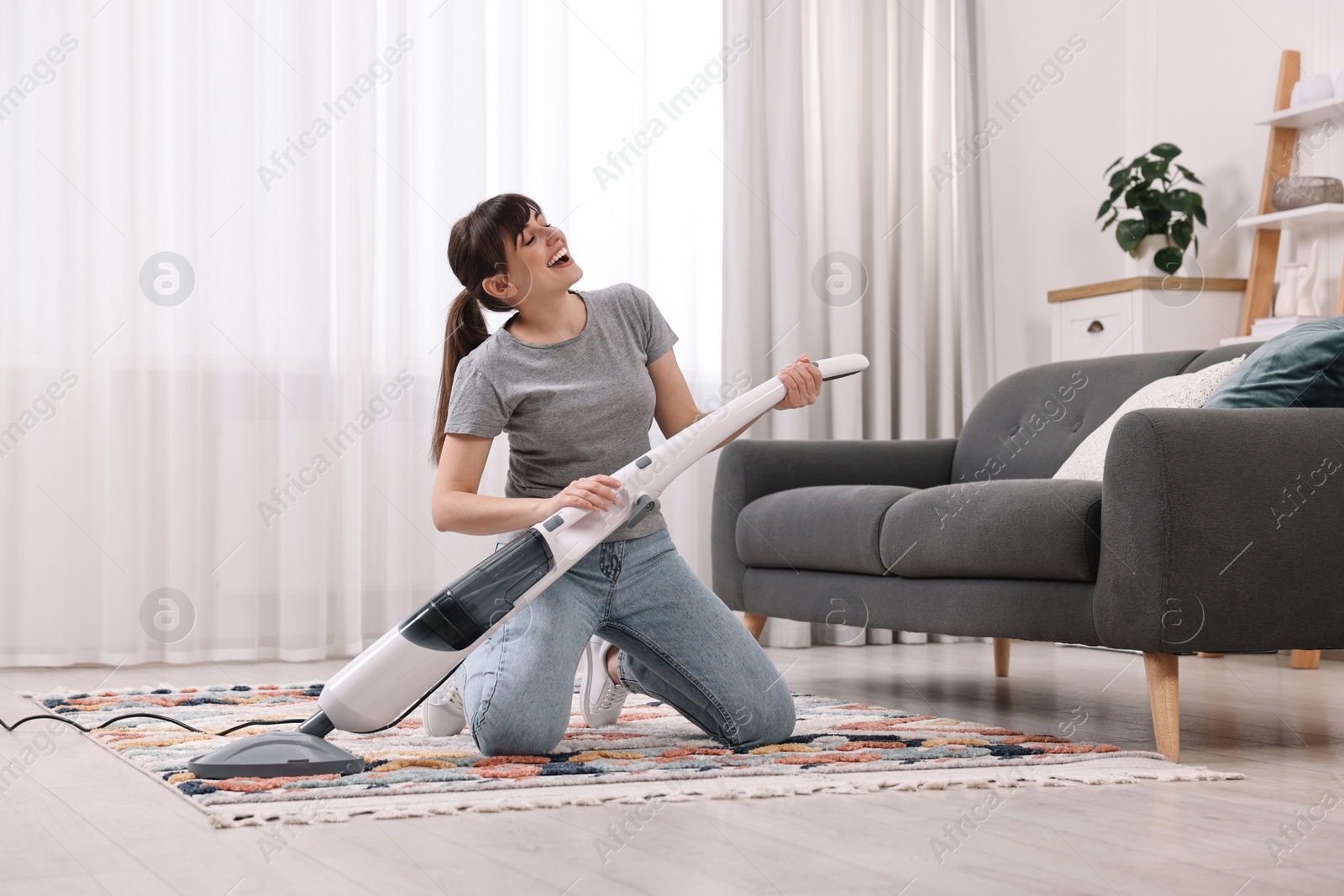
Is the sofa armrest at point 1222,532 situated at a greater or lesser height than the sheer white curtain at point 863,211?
lesser

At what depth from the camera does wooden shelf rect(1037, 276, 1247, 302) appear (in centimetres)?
368

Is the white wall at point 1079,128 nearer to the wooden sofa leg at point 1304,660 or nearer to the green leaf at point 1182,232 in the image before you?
the green leaf at point 1182,232

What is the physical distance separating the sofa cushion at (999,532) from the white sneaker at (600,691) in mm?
551

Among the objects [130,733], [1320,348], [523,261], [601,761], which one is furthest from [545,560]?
[1320,348]

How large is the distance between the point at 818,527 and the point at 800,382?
2.62 feet

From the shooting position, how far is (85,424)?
3.14 meters

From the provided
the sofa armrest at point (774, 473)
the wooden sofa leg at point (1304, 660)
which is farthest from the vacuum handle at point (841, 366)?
the wooden sofa leg at point (1304, 660)

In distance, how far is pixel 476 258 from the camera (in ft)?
6.14

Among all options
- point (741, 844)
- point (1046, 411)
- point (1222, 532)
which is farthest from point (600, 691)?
point (1046, 411)

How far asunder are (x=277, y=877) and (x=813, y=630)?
9.07 ft

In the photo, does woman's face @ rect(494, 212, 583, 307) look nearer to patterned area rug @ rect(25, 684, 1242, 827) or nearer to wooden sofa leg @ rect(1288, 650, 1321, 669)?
patterned area rug @ rect(25, 684, 1242, 827)

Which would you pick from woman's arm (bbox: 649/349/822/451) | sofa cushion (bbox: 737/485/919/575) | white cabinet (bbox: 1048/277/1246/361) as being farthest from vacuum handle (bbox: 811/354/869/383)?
white cabinet (bbox: 1048/277/1246/361)

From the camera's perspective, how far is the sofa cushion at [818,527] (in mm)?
2453

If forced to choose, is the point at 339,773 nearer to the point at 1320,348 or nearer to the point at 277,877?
the point at 277,877
